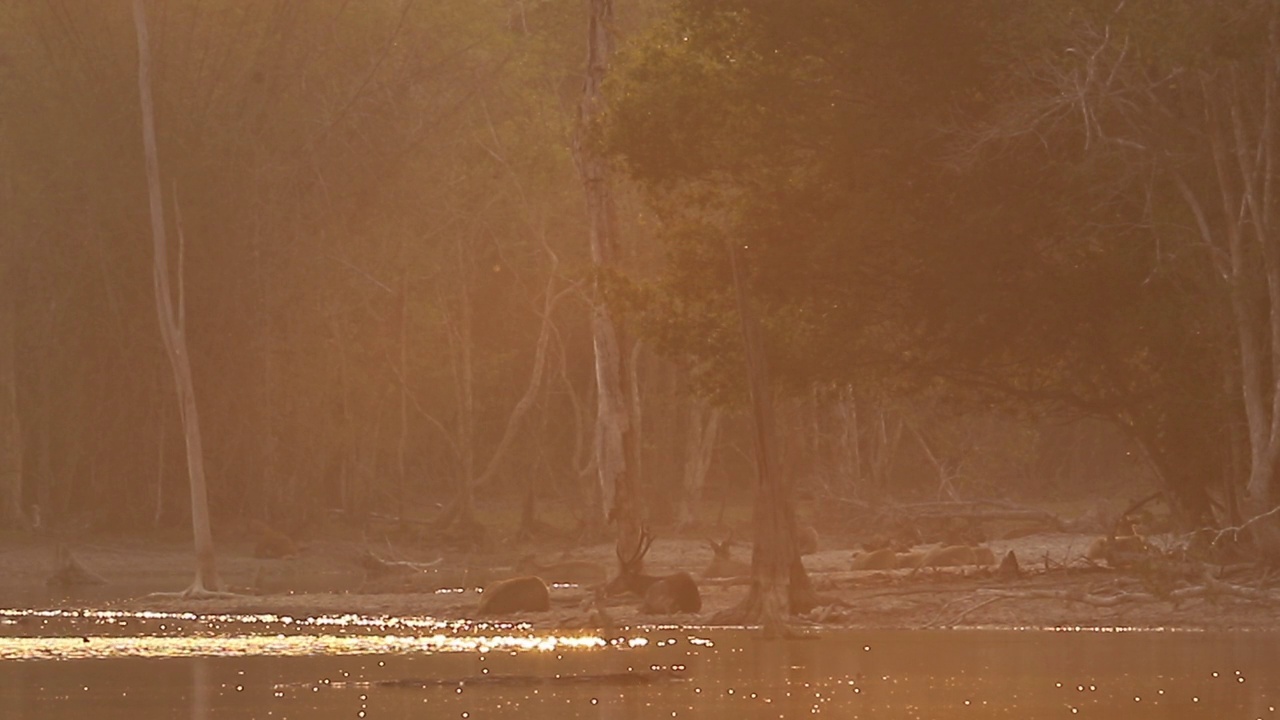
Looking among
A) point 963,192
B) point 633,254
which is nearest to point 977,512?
point 633,254

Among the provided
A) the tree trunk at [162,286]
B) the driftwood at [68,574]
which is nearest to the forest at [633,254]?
the tree trunk at [162,286]

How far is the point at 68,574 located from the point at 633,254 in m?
17.3

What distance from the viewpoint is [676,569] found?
4100 centimetres

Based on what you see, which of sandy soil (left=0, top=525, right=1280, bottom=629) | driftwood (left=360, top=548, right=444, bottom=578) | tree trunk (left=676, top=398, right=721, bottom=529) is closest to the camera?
sandy soil (left=0, top=525, right=1280, bottom=629)

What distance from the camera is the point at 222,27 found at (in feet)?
164

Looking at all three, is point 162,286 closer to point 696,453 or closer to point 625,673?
point 696,453

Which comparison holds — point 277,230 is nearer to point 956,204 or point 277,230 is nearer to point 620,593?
point 620,593

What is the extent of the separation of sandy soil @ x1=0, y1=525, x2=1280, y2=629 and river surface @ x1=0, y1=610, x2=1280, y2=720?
143cm

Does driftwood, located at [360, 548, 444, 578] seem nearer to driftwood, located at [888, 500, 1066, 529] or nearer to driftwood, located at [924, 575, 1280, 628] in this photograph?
driftwood, located at [888, 500, 1066, 529]

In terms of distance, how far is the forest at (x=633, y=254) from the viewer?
2672 cm

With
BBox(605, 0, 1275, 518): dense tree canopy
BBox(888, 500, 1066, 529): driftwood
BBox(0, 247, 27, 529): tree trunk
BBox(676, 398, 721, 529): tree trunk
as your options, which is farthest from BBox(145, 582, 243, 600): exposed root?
BBox(676, 398, 721, 529): tree trunk

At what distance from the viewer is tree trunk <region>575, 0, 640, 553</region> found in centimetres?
3431

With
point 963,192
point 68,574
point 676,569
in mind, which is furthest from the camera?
point 676,569

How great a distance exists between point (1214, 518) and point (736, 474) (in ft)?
119
